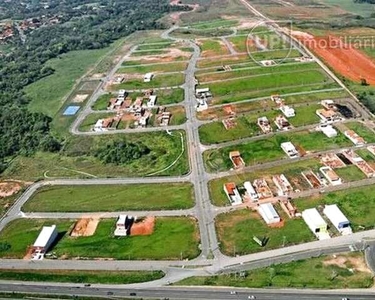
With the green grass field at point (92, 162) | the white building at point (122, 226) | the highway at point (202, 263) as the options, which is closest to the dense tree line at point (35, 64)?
the green grass field at point (92, 162)

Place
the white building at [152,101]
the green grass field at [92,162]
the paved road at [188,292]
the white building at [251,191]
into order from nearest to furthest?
the paved road at [188,292]
the white building at [251,191]
the green grass field at [92,162]
the white building at [152,101]

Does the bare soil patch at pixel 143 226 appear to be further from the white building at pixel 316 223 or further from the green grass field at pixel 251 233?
the white building at pixel 316 223

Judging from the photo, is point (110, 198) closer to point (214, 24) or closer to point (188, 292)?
point (188, 292)

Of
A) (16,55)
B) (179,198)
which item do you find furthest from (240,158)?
(16,55)

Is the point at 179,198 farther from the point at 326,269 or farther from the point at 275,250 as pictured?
the point at 326,269

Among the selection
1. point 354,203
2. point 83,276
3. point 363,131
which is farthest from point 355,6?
point 83,276

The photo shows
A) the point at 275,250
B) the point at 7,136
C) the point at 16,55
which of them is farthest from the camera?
the point at 16,55
